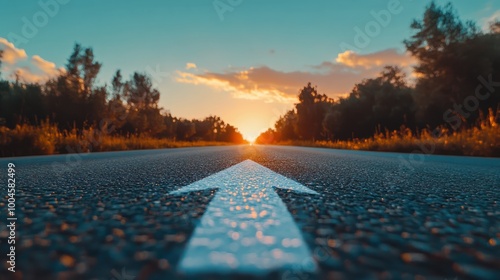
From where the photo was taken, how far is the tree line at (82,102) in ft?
88.5

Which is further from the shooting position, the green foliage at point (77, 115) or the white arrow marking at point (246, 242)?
the green foliage at point (77, 115)

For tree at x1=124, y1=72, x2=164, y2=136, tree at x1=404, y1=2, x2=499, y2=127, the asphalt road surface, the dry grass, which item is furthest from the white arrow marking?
tree at x1=124, y1=72, x2=164, y2=136

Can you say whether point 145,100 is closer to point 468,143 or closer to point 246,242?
point 468,143

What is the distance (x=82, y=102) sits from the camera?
2739cm

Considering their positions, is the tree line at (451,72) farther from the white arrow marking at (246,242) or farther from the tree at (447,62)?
the white arrow marking at (246,242)

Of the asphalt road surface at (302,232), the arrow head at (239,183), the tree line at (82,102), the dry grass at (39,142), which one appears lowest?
the arrow head at (239,183)

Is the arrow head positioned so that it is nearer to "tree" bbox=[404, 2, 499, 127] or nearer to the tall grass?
the tall grass

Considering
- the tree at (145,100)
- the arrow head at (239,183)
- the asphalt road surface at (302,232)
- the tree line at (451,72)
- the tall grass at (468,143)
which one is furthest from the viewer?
the tree at (145,100)

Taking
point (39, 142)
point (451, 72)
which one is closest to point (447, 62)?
point (451, 72)

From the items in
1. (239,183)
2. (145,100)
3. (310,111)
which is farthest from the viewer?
(310,111)

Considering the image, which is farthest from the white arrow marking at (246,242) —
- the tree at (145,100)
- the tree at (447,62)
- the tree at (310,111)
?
the tree at (310,111)

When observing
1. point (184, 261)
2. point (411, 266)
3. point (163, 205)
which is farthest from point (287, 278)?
point (163, 205)

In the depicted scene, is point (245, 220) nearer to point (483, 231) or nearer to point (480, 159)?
point (483, 231)

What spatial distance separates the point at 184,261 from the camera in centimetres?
125
